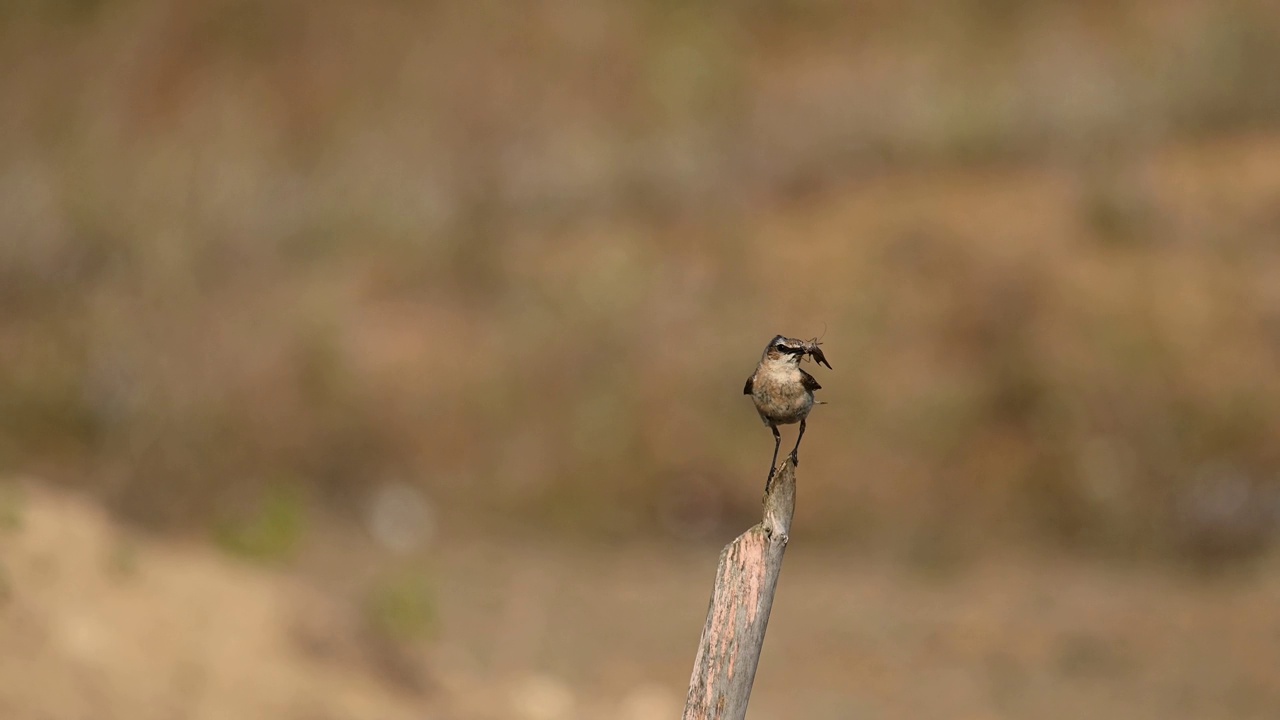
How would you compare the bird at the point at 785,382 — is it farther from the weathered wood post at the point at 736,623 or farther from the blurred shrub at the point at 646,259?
the blurred shrub at the point at 646,259

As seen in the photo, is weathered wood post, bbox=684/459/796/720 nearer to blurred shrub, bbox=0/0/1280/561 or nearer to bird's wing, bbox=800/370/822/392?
bird's wing, bbox=800/370/822/392

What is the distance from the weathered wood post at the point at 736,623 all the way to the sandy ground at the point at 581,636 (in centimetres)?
312

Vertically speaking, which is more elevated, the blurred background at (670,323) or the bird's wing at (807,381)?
the blurred background at (670,323)

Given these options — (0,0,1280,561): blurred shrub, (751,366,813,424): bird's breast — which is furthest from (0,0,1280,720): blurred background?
(751,366,813,424): bird's breast

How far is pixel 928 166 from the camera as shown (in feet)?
45.5

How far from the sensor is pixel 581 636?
32.3 ft

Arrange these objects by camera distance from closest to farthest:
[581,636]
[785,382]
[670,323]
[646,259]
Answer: [785,382] → [581,636] → [670,323] → [646,259]

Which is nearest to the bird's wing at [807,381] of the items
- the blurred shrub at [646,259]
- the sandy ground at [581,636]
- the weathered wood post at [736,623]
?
the weathered wood post at [736,623]

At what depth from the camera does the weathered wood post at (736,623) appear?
323cm

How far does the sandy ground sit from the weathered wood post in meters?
3.12

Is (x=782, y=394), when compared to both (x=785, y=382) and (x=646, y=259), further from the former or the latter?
(x=646, y=259)

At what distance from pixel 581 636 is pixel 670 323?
13.1 ft

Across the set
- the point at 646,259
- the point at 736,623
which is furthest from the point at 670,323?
the point at 736,623

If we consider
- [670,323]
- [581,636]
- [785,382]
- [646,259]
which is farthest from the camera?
[646,259]
